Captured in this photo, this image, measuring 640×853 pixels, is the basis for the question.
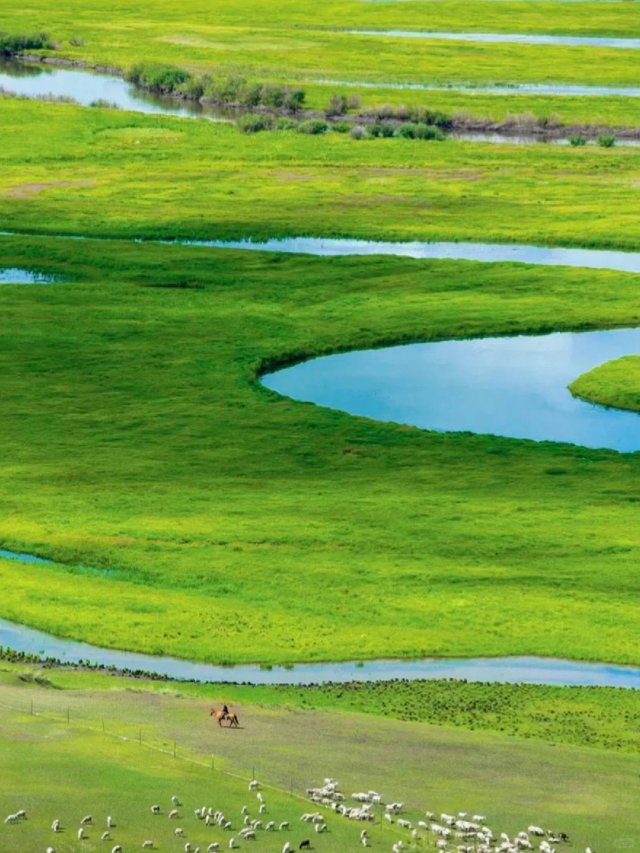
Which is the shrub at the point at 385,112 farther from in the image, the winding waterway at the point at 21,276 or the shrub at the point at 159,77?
the winding waterway at the point at 21,276

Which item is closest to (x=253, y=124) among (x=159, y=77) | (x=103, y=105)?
(x=103, y=105)

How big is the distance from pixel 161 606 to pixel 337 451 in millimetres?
15714

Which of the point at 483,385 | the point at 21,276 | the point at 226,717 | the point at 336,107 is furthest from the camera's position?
the point at 336,107

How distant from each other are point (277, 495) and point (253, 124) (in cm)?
7715

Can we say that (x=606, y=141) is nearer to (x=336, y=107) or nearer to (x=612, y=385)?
(x=336, y=107)

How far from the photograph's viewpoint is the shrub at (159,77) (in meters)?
155

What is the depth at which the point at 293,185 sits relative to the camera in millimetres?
111250

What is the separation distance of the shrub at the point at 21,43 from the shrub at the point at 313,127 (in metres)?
54.5

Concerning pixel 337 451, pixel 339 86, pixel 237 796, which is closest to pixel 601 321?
pixel 337 451

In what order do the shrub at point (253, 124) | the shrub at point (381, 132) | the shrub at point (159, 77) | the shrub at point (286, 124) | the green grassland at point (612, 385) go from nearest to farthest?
1. the green grassland at point (612, 385)
2. the shrub at point (381, 132)
3. the shrub at point (253, 124)
4. the shrub at point (286, 124)
5. the shrub at point (159, 77)

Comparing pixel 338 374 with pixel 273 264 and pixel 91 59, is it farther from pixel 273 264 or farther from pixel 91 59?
pixel 91 59

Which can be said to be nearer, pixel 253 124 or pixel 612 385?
pixel 612 385

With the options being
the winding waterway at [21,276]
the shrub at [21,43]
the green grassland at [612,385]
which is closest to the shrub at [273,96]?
the shrub at [21,43]

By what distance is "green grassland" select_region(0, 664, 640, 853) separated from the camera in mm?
32594
